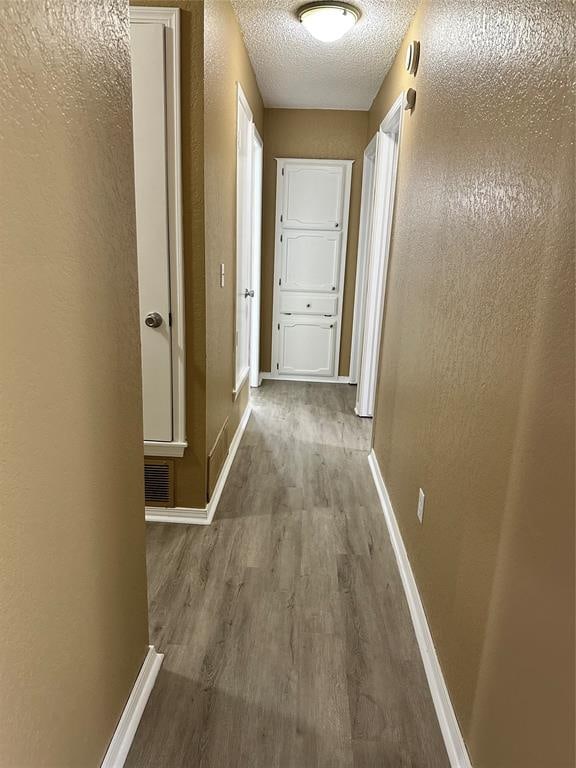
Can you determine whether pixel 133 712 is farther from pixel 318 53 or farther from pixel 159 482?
pixel 318 53

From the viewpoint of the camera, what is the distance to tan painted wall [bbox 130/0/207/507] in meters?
2.08

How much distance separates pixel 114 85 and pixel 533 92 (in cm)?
93

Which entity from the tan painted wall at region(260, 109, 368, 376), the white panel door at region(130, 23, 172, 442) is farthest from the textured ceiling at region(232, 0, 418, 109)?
the white panel door at region(130, 23, 172, 442)

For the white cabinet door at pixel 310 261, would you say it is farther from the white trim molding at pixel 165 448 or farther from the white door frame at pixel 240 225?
the white trim molding at pixel 165 448

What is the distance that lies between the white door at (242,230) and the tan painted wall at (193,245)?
37.1 inches

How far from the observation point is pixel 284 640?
6.14 ft

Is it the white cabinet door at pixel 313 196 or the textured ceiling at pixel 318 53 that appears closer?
the textured ceiling at pixel 318 53

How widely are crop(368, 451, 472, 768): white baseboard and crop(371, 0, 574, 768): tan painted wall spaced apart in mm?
55

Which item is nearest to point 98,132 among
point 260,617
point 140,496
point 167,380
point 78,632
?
point 140,496

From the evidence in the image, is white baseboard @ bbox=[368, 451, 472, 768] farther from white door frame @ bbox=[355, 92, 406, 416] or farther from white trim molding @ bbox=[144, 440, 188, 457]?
white door frame @ bbox=[355, 92, 406, 416]

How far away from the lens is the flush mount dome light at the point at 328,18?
267 cm

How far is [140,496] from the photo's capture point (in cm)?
152

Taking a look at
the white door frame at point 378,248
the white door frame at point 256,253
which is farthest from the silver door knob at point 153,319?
the white door frame at point 256,253

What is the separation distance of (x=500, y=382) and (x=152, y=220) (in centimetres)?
161
